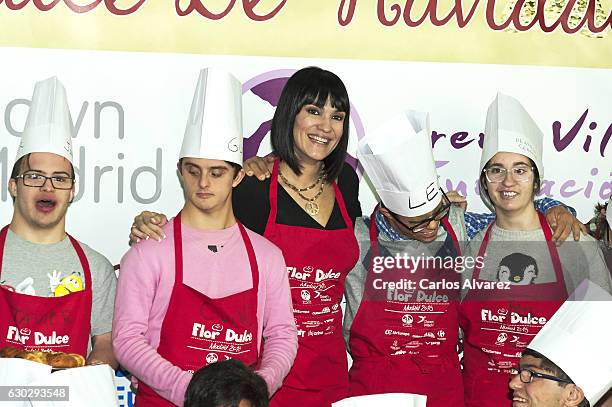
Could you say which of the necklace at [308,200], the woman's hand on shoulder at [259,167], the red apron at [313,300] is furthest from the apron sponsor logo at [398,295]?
the woman's hand on shoulder at [259,167]

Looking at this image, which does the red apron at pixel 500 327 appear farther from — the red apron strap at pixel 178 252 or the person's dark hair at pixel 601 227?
the red apron strap at pixel 178 252

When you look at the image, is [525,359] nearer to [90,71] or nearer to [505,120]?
[505,120]

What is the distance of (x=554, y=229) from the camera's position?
7.22 feet

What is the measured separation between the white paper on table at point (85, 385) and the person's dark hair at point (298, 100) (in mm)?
646

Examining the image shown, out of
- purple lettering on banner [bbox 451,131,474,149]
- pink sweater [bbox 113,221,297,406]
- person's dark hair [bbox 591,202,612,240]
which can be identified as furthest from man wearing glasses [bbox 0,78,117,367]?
person's dark hair [bbox 591,202,612,240]

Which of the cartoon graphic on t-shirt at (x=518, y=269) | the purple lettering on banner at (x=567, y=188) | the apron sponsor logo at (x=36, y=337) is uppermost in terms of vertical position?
the purple lettering on banner at (x=567, y=188)

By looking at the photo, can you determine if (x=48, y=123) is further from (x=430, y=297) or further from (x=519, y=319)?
(x=519, y=319)

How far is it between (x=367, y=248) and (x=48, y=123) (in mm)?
707

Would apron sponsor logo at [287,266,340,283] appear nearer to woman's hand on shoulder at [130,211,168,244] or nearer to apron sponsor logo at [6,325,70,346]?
woman's hand on shoulder at [130,211,168,244]

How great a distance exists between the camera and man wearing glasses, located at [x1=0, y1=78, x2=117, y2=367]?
1.95 metres

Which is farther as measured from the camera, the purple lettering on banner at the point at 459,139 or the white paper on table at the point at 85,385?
the purple lettering on banner at the point at 459,139

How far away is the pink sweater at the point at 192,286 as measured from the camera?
6.15 ft

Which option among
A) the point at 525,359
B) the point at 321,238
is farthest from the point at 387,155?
the point at 525,359

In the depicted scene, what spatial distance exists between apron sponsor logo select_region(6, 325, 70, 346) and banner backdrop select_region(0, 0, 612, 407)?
358 mm
